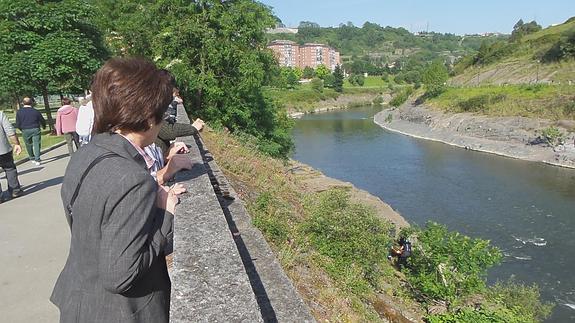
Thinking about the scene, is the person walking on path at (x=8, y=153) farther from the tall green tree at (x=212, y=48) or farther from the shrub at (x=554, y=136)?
the shrub at (x=554, y=136)

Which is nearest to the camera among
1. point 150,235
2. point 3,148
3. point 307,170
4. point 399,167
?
point 150,235

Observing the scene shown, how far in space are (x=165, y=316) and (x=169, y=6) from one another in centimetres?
1935

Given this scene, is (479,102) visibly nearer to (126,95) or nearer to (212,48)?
(212,48)

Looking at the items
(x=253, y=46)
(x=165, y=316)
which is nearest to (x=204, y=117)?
(x=253, y=46)

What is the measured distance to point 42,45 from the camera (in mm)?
19969

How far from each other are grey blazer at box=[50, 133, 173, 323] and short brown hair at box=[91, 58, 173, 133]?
75mm

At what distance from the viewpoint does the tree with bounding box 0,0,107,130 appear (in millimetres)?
19703

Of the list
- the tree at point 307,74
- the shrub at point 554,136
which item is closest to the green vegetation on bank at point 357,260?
the shrub at point 554,136

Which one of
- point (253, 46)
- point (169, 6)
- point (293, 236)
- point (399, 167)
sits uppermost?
point (169, 6)

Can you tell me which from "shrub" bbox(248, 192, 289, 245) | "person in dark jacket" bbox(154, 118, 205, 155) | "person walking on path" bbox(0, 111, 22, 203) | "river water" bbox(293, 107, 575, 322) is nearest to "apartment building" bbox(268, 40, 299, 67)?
"river water" bbox(293, 107, 575, 322)

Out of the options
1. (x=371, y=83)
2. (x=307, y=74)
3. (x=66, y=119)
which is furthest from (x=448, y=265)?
(x=307, y=74)

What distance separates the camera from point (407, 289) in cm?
1545

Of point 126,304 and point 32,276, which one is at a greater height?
point 126,304

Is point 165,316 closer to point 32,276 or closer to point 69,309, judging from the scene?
point 69,309
